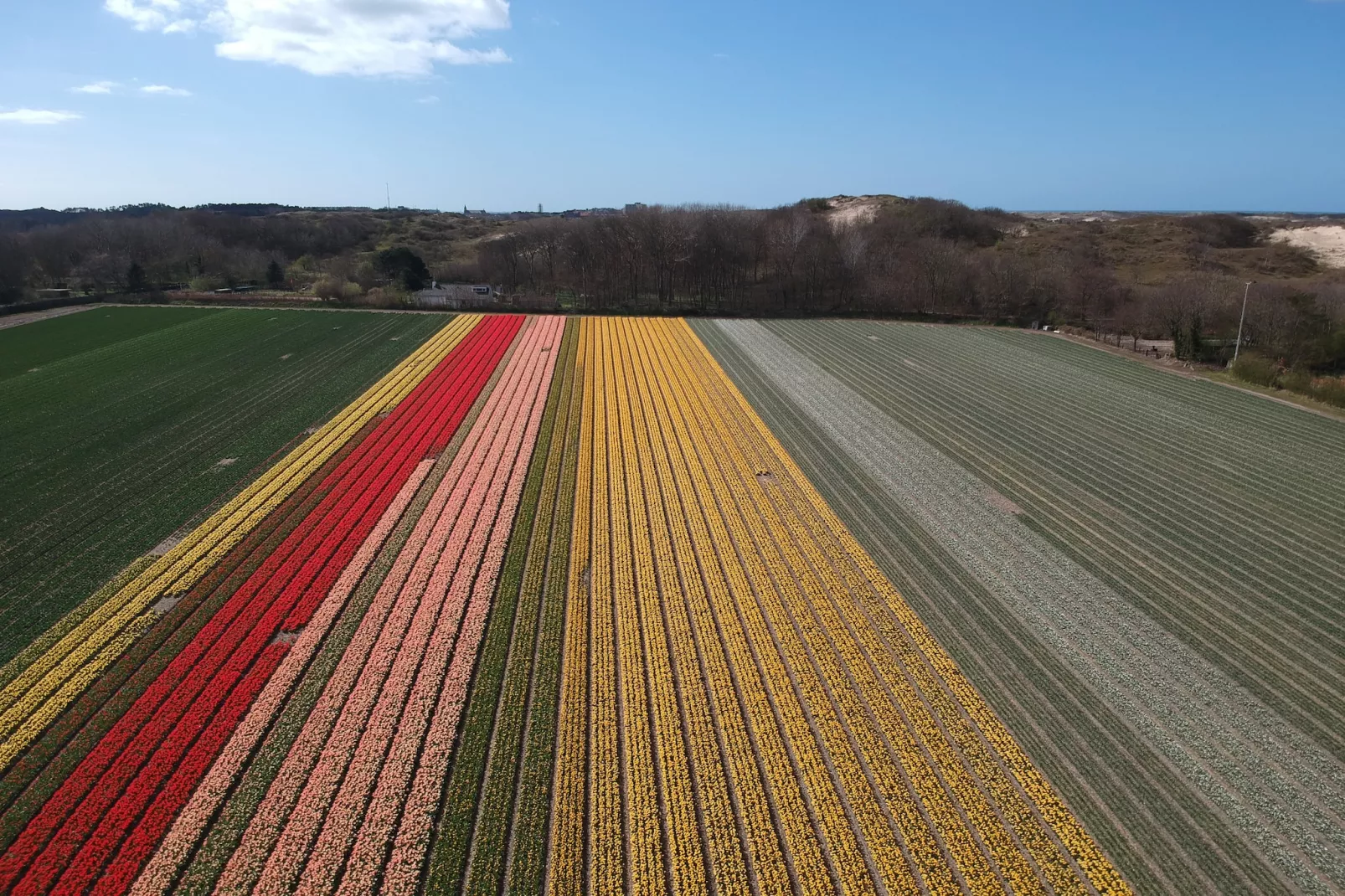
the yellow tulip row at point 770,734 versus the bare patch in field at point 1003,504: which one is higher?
the bare patch in field at point 1003,504

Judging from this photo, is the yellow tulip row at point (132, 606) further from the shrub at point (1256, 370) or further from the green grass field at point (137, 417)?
the shrub at point (1256, 370)

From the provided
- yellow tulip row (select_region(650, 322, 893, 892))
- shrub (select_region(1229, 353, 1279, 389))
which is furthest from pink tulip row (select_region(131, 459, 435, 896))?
shrub (select_region(1229, 353, 1279, 389))

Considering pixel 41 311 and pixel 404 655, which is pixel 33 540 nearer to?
pixel 404 655

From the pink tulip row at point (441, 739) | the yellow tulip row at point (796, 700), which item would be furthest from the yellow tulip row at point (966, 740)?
the pink tulip row at point (441, 739)

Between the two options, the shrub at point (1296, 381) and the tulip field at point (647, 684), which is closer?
the tulip field at point (647, 684)

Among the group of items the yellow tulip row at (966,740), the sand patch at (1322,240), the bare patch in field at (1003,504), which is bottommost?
the yellow tulip row at (966,740)

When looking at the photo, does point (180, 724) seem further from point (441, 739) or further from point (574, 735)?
point (574, 735)

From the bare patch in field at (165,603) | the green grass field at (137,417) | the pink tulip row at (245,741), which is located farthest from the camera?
the green grass field at (137,417)

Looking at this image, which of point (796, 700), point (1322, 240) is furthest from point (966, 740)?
point (1322, 240)
